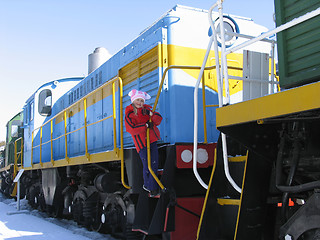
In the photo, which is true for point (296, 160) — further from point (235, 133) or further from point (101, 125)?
point (101, 125)

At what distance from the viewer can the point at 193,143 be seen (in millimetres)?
4031

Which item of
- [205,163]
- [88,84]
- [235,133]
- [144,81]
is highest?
[88,84]

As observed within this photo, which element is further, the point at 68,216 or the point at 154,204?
the point at 68,216

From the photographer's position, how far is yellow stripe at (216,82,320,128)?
2004 mm

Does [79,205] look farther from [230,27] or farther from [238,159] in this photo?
[238,159]

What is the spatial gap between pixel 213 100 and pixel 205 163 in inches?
35.8

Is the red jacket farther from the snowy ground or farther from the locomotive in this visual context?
the snowy ground

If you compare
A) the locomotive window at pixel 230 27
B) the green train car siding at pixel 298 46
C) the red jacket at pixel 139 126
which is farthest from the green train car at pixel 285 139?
the locomotive window at pixel 230 27

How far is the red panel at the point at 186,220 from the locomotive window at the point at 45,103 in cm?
696

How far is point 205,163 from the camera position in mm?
3865

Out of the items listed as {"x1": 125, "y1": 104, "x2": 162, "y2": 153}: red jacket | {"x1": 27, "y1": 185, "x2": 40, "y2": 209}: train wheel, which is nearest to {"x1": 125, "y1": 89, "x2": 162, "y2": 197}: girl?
{"x1": 125, "y1": 104, "x2": 162, "y2": 153}: red jacket

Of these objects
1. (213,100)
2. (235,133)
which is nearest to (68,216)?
(213,100)

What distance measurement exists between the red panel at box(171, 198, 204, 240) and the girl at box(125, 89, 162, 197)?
0.33m

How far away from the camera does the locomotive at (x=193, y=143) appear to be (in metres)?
2.76
